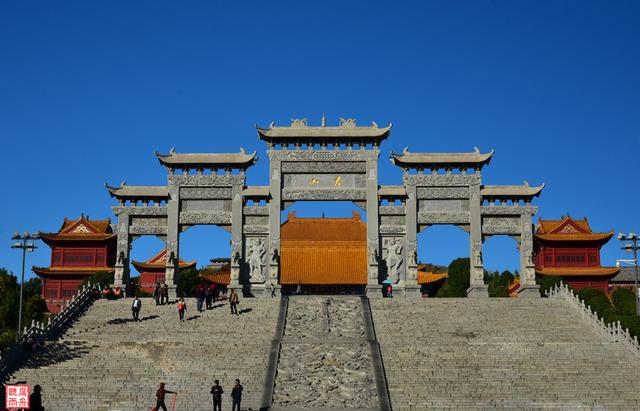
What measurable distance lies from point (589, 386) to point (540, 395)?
1988 millimetres

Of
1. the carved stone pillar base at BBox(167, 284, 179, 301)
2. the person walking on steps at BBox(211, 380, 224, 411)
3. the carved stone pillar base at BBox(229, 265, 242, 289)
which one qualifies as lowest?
the person walking on steps at BBox(211, 380, 224, 411)

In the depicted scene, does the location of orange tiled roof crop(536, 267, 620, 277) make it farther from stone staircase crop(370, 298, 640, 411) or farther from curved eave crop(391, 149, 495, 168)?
stone staircase crop(370, 298, 640, 411)

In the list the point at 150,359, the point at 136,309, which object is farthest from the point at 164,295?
the point at 150,359

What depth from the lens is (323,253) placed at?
188 feet

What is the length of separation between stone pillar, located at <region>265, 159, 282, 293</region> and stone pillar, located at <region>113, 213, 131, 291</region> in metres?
7.23

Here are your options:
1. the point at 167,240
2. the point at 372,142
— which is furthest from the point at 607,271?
the point at 167,240

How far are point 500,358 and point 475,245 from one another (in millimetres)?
12693

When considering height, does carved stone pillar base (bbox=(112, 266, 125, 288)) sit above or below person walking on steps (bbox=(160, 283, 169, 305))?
above

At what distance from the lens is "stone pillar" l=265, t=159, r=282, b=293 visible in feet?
136

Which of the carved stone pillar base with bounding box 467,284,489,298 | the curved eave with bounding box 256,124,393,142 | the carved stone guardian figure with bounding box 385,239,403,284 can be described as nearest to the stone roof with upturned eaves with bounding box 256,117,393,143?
the curved eave with bounding box 256,124,393,142

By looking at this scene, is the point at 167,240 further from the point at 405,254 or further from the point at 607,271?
the point at 607,271

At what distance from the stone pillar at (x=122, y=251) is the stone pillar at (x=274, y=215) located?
7.23 metres

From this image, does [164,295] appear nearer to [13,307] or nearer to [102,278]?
[13,307]

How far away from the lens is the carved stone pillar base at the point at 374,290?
40719 millimetres
